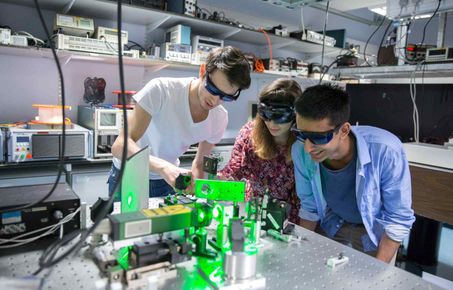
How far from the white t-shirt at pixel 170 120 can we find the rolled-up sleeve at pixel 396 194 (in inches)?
32.5

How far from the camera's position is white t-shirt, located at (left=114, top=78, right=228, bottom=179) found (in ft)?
5.14

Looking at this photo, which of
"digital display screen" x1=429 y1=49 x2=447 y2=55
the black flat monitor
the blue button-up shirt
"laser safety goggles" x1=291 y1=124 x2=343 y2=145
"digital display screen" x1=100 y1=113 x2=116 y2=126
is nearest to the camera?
"laser safety goggles" x1=291 y1=124 x2=343 y2=145

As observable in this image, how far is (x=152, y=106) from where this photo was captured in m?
1.55

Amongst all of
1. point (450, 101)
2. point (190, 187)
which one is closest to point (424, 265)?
point (450, 101)

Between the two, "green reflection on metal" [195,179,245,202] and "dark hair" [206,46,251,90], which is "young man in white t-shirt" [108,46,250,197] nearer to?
"dark hair" [206,46,251,90]

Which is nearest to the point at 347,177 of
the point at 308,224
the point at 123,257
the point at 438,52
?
the point at 308,224

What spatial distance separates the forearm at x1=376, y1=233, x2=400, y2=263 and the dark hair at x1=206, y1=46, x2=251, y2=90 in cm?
81

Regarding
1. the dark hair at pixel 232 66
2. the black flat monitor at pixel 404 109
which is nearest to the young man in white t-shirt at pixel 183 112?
the dark hair at pixel 232 66

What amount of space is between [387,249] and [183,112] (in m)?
1.04

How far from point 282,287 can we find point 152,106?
1024mm

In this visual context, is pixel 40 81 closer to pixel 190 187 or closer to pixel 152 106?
pixel 152 106

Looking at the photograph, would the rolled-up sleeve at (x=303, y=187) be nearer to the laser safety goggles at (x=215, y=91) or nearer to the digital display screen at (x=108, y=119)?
the laser safety goggles at (x=215, y=91)

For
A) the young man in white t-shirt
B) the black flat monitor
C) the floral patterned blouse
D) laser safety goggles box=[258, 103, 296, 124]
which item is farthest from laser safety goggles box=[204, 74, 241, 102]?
the black flat monitor

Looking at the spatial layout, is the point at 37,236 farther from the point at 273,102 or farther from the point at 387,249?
the point at 387,249
